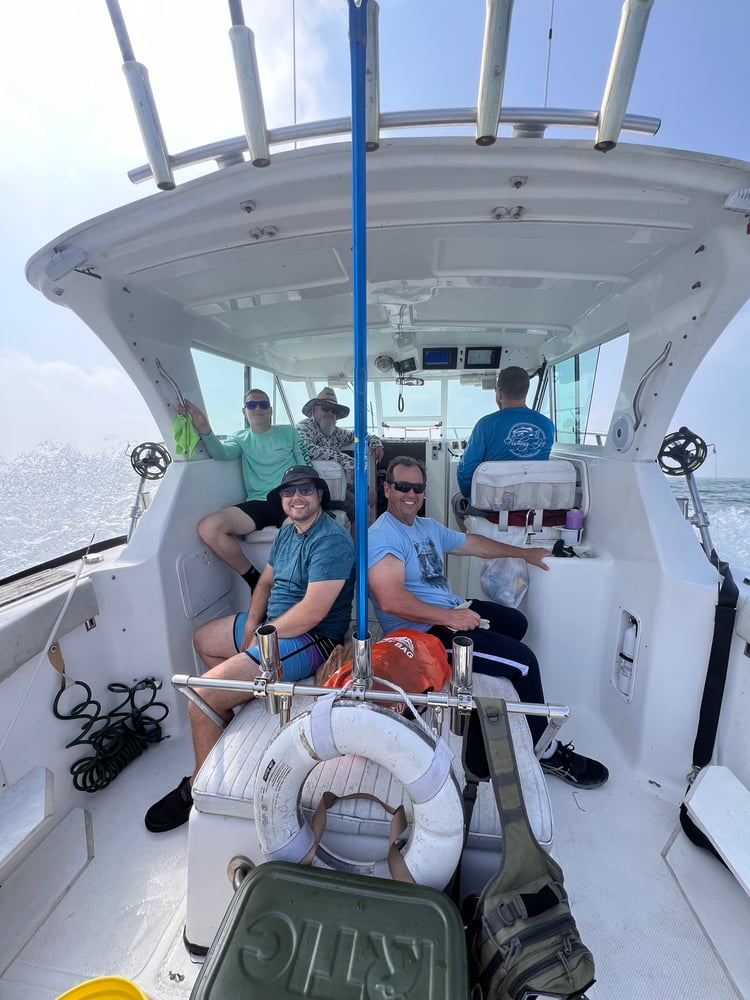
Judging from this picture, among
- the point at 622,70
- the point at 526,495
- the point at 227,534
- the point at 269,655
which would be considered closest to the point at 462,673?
the point at 269,655

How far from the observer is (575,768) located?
6.11ft

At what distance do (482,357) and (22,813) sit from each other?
14.5ft

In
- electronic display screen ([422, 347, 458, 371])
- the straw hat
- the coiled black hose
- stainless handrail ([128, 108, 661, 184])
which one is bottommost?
the coiled black hose

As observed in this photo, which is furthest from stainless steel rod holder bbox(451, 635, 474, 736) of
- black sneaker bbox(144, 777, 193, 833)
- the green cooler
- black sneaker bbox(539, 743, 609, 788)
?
black sneaker bbox(144, 777, 193, 833)

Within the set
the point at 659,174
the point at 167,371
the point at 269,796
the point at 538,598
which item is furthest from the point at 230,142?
the point at 538,598

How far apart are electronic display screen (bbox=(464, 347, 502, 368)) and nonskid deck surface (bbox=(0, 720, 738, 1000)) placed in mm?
3552

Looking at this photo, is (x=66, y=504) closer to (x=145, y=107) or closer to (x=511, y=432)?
(x=145, y=107)

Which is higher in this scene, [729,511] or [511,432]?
[511,432]

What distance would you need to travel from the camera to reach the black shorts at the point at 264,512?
2875mm

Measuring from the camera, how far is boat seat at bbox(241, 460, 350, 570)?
2740mm

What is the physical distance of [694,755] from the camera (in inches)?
70.1

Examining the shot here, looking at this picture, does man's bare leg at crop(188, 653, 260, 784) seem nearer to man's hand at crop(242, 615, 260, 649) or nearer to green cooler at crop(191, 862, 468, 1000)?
man's hand at crop(242, 615, 260, 649)

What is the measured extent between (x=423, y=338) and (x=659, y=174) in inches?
107

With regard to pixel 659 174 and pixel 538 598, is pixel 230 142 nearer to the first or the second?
pixel 659 174
